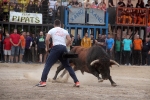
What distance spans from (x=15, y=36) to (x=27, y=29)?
2.36 m

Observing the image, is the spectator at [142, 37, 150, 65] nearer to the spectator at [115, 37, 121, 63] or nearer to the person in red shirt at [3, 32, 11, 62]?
the spectator at [115, 37, 121, 63]

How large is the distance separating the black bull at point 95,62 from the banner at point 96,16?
13.9 metres

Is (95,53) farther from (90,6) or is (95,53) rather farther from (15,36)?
(90,6)

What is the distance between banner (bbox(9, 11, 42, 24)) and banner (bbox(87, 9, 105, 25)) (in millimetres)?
3018

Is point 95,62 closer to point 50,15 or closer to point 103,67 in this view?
point 103,67

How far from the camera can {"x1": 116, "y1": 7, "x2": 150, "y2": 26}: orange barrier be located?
3206 centimetres

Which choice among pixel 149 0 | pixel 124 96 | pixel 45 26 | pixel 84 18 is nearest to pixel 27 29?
pixel 45 26

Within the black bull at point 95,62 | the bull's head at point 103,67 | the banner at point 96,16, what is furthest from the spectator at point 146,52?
the bull's head at point 103,67

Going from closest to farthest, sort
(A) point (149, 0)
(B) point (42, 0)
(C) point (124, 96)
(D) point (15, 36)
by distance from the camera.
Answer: (C) point (124, 96) → (D) point (15, 36) → (B) point (42, 0) → (A) point (149, 0)

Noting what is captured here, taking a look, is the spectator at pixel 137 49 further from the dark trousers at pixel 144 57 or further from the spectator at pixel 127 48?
the spectator at pixel 127 48

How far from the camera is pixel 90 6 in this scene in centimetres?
3078

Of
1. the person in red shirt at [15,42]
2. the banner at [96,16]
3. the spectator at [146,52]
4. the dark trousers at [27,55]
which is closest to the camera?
the person in red shirt at [15,42]

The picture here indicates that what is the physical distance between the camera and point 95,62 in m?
15.7

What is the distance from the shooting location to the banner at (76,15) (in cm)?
3038
